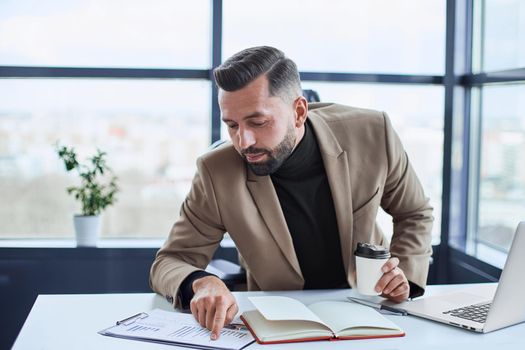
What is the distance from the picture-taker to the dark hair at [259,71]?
6.04ft

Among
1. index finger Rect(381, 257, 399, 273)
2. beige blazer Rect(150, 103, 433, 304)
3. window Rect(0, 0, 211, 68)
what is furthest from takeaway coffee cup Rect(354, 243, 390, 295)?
window Rect(0, 0, 211, 68)

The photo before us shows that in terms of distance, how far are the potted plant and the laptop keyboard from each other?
7.08 feet

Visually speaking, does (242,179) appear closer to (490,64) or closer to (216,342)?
(216,342)

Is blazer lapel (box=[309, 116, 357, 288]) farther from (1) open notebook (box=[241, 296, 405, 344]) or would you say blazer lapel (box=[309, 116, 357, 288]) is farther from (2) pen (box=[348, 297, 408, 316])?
(1) open notebook (box=[241, 296, 405, 344])

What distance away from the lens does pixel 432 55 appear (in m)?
3.82

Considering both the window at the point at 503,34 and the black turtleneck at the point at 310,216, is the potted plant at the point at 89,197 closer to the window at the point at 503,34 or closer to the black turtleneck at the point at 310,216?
the black turtleneck at the point at 310,216

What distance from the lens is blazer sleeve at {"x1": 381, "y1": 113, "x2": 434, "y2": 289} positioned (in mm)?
2070

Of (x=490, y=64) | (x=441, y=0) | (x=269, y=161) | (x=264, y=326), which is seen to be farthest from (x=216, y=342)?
(x=441, y=0)

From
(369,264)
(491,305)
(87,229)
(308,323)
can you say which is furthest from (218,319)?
(87,229)

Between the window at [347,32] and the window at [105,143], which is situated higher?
the window at [347,32]

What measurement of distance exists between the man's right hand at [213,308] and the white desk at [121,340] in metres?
0.11

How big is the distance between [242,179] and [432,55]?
2.23m

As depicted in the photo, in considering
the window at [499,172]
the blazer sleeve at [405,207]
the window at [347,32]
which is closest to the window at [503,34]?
the window at [499,172]

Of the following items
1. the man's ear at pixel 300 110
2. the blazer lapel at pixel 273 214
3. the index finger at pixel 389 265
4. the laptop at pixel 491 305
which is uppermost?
the man's ear at pixel 300 110
